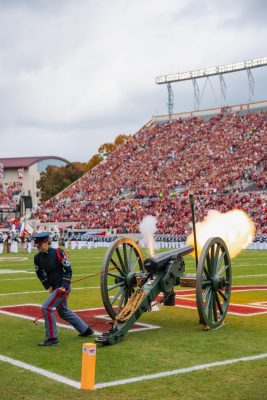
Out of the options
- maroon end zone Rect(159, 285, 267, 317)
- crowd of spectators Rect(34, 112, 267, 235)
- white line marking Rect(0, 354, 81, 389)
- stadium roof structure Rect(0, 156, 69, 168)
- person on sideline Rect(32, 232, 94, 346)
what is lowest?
maroon end zone Rect(159, 285, 267, 317)

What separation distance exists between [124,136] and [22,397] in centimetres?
7186

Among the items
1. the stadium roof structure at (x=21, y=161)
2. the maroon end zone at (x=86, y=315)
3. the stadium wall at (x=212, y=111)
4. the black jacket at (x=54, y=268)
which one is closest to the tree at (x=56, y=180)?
the stadium roof structure at (x=21, y=161)

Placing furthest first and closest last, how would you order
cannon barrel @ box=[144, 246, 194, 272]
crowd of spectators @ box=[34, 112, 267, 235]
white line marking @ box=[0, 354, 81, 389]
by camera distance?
crowd of spectators @ box=[34, 112, 267, 235], cannon barrel @ box=[144, 246, 194, 272], white line marking @ box=[0, 354, 81, 389]

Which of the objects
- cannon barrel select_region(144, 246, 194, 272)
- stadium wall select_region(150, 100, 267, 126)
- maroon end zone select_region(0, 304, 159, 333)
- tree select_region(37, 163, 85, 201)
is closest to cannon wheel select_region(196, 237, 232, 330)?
cannon barrel select_region(144, 246, 194, 272)

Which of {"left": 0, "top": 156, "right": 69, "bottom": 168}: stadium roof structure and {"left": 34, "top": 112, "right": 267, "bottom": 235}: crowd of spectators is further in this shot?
{"left": 0, "top": 156, "right": 69, "bottom": 168}: stadium roof structure

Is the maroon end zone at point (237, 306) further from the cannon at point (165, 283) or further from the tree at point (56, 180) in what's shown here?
the tree at point (56, 180)

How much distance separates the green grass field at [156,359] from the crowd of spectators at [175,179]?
2786 centimetres

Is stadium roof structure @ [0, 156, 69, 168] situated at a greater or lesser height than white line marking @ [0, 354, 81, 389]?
greater

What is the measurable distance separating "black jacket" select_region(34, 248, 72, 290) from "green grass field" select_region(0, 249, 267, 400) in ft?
2.71

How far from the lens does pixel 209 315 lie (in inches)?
339

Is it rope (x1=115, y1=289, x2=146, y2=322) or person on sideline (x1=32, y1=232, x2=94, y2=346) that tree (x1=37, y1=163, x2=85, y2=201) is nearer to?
rope (x1=115, y1=289, x2=146, y2=322)

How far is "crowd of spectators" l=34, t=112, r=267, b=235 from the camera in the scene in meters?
41.9

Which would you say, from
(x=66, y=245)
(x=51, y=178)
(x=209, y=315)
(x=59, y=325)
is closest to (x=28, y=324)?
(x=59, y=325)

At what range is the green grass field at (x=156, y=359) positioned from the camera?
5.62 metres
